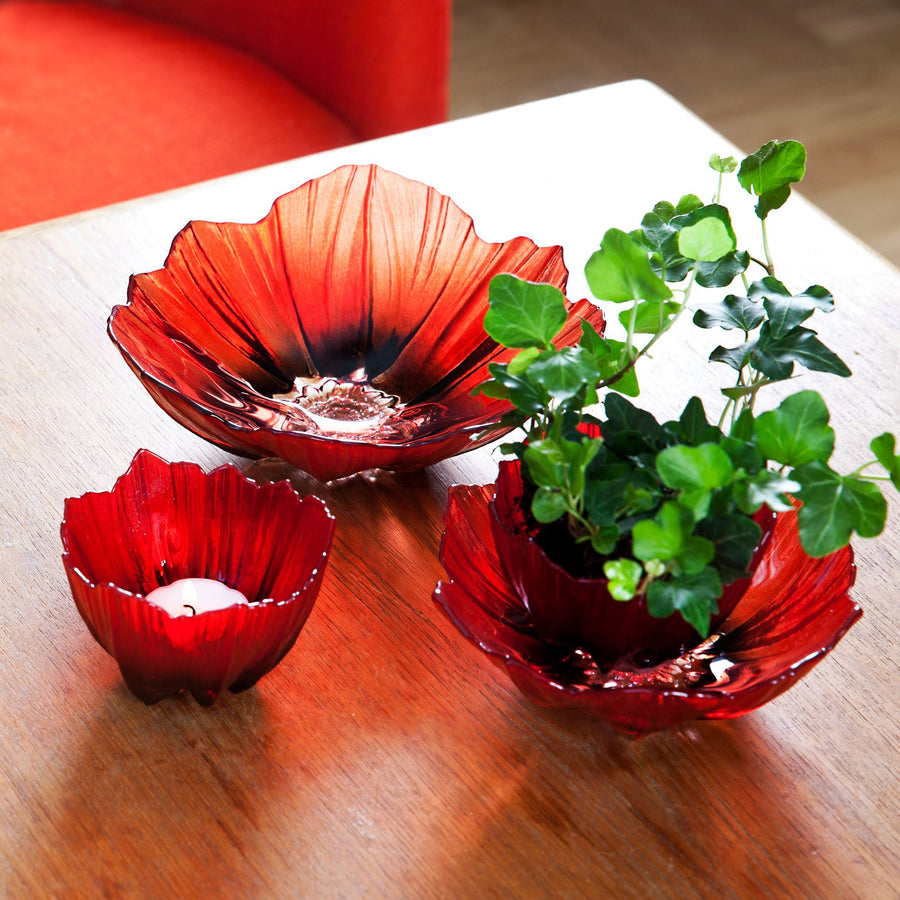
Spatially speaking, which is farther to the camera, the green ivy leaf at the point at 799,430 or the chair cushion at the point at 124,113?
the chair cushion at the point at 124,113

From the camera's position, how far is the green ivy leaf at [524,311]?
560 mm

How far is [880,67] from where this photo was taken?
262cm

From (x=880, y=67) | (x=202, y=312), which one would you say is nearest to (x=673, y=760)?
(x=202, y=312)

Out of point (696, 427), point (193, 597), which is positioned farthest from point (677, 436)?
point (193, 597)

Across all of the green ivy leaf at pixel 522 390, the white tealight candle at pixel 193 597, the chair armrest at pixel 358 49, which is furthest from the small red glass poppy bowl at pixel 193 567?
the chair armrest at pixel 358 49

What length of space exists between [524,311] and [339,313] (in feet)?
0.94

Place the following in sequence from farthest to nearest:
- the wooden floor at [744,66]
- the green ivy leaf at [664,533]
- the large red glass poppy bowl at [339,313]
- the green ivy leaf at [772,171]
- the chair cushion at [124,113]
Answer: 1. the wooden floor at [744,66]
2. the chair cushion at [124,113]
3. the large red glass poppy bowl at [339,313]
4. the green ivy leaf at [772,171]
5. the green ivy leaf at [664,533]

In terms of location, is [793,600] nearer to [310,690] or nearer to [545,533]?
[545,533]

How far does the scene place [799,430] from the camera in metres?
0.53

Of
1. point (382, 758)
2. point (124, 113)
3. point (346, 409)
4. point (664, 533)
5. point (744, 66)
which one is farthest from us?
point (744, 66)

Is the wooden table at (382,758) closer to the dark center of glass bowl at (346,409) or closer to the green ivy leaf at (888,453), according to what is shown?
the dark center of glass bowl at (346,409)

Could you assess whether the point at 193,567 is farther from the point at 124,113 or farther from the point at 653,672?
the point at 124,113

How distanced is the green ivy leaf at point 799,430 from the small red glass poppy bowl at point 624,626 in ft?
0.28

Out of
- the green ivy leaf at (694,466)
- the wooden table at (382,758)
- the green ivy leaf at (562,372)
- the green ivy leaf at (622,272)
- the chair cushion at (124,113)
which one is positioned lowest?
the chair cushion at (124,113)
